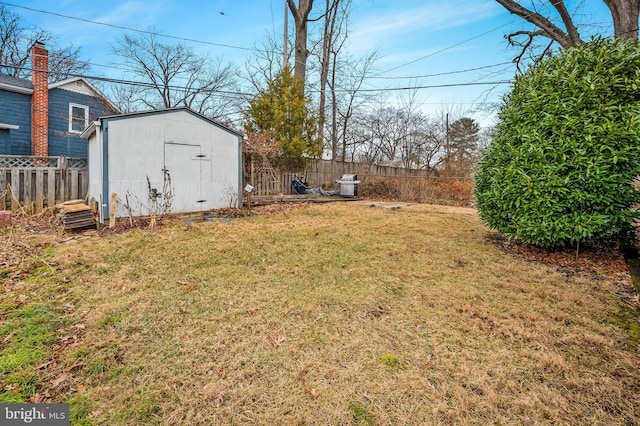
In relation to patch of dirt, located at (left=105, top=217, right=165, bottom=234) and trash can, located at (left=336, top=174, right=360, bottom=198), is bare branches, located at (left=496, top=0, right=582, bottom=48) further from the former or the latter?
patch of dirt, located at (left=105, top=217, right=165, bottom=234)

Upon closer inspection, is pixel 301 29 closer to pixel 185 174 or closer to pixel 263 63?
pixel 263 63

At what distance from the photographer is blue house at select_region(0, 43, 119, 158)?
11.9 meters

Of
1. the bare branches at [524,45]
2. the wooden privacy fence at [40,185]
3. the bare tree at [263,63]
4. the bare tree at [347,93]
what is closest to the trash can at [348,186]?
the bare tree at [347,93]

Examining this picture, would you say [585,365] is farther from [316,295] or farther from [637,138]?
[637,138]

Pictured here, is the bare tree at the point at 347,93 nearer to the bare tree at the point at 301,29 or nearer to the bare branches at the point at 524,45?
the bare tree at the point at 301,29

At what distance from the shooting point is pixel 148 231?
5.44 meters

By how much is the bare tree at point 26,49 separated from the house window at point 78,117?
4.84 meters

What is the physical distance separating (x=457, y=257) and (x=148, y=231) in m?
5.33

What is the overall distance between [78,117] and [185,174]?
1119 centimetres

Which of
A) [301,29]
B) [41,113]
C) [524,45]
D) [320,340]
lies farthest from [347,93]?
[320,340]

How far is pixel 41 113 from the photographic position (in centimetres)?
1239

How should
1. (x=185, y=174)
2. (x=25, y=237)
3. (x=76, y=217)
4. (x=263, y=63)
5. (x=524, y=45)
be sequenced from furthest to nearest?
1. (x=263, y=63)
2. (x=524, y=45)
3. (x=185, y=174)
4. (x=76, y=217)
5. (x=25, y=237)

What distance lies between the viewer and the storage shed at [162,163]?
608 centimetres

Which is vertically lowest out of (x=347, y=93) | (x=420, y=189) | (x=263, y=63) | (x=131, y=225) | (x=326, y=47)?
(x=131, y=225)
